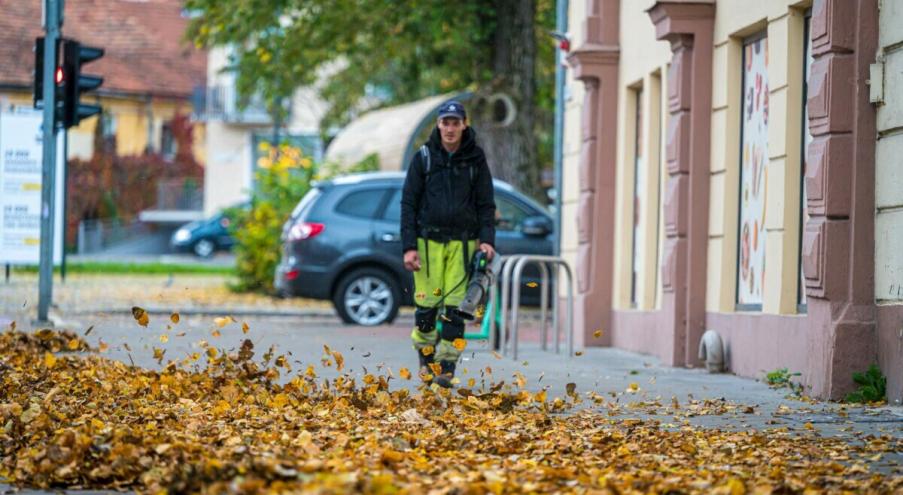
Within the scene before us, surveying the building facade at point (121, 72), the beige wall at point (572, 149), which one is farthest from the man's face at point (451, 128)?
the building facade at point (121, 72)

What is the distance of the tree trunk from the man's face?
16.2 meters

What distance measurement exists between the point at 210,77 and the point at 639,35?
53449mm

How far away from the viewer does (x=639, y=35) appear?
16766mm

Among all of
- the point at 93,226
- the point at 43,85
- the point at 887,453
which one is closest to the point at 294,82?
the point at 43,85

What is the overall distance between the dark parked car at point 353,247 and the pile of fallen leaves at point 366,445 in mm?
10097

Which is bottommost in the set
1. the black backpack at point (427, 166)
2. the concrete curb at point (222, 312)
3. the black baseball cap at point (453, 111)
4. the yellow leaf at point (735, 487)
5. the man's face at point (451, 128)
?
the yellow leaf at point (735, 487)

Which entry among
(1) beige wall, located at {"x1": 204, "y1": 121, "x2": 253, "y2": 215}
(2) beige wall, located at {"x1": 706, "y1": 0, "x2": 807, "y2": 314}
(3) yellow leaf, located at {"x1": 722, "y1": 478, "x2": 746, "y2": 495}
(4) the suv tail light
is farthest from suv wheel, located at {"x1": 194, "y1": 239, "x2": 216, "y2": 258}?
(3) yellow leaf, located at {"x1": 722, "y1": 478, "x2": 746, "y2": 495}

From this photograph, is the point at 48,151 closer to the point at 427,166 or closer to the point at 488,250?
the point at 427,166

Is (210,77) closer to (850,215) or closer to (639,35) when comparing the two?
(639,35)

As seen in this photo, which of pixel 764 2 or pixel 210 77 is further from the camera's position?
pixel 210 77

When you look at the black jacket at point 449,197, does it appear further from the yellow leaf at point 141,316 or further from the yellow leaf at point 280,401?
the yellow leaf at point 280,401

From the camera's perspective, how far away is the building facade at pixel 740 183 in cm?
1047

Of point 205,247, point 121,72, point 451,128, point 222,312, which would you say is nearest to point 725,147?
point 451,128

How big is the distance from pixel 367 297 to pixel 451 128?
32.3 feet
